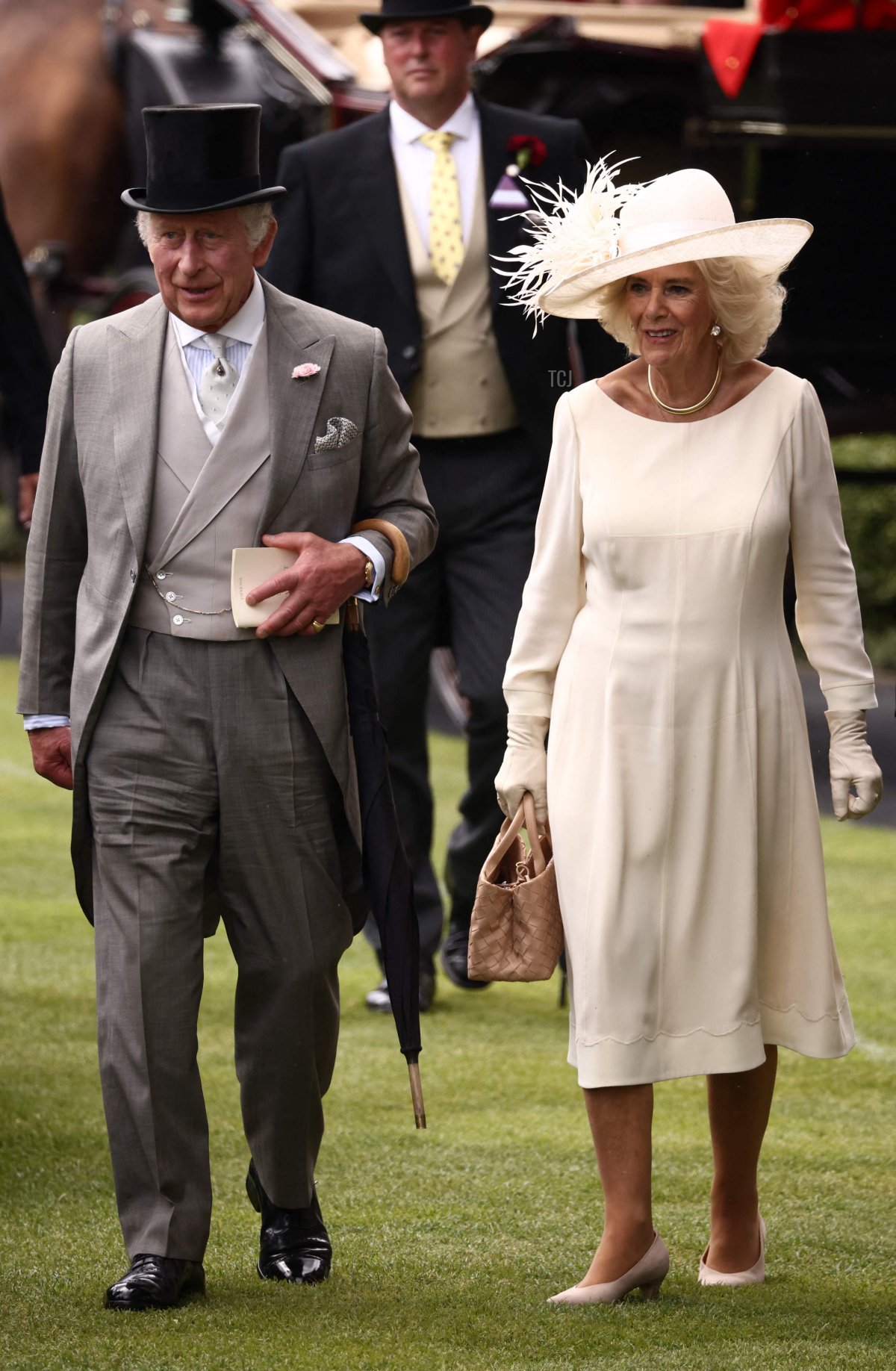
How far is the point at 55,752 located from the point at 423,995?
2518mm

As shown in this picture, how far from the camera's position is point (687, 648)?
160 inches

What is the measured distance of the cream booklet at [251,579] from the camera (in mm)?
4047

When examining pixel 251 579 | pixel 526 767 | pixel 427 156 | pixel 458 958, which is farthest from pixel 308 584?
pixel 458 958

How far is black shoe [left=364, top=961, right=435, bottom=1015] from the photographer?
21.6 feet

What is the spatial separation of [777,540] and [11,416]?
2.37 meters

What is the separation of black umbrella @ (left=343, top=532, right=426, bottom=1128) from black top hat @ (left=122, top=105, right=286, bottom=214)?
72 cm

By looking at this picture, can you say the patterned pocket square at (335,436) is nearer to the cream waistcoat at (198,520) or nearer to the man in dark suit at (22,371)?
the cream waistcoat at (198,520)

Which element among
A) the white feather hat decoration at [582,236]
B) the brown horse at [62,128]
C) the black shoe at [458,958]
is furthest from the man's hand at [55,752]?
the brown horse at [62,128]

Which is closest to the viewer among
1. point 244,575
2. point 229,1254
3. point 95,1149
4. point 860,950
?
point 244,575

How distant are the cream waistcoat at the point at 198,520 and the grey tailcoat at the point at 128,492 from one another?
0.03 m

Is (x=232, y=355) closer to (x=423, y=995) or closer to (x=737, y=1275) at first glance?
(x=737, y=1275)

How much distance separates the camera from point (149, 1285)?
399 cm

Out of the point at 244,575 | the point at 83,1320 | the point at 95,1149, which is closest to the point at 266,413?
the point at 244,575

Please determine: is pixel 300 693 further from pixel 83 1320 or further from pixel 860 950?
pixel 860 950
